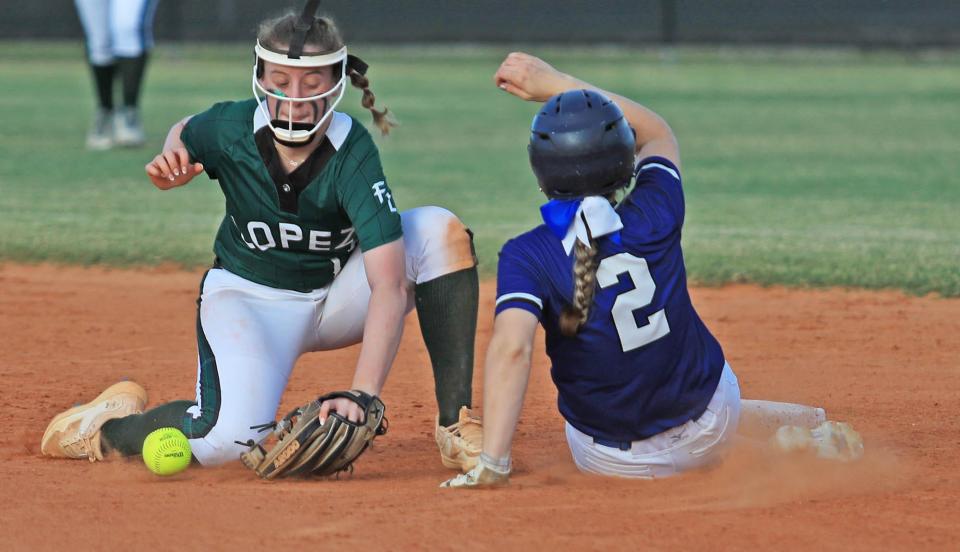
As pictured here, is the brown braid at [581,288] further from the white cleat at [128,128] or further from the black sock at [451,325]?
the white cleat at [128,128]

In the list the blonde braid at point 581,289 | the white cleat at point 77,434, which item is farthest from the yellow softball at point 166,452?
the blonde braid at point 581,289

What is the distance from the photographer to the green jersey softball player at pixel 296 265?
4129 mm

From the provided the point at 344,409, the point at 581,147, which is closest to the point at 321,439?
the point at 344,409

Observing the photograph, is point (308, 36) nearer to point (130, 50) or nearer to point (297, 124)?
point (297, 124)

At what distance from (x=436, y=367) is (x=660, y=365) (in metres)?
0.90

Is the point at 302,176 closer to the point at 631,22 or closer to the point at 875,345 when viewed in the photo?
the point at 875,345

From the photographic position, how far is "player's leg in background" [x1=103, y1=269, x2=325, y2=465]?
4.29 m

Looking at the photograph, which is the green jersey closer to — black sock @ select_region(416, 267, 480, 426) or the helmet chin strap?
the helmet chin strap

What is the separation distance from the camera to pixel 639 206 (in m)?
3.86

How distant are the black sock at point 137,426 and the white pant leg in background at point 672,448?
48.0 inches

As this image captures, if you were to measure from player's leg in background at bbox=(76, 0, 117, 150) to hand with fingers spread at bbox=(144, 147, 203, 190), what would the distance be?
30.0ft

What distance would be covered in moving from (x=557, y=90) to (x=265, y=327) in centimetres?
118

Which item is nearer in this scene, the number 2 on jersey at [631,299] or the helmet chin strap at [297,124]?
the number 2 on jersey at [631,299]

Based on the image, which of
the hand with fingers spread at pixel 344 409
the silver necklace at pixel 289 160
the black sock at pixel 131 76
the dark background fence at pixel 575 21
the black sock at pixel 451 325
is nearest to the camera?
the hand with fingers spread at pixel 344 409
